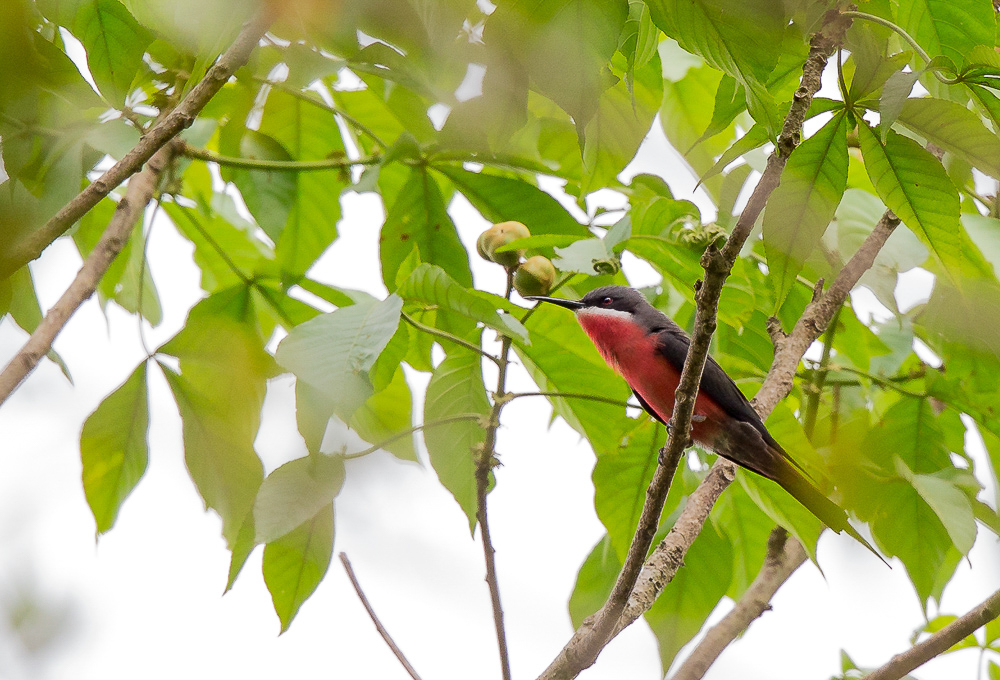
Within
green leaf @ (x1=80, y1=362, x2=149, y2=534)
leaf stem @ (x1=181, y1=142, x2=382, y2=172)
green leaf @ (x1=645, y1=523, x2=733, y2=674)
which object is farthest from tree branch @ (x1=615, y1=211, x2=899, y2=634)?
leaf stem @ (x1=181, y1=142, x2=382, y2=172)

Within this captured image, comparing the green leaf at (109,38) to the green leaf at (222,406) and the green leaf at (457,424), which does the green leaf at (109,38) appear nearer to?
the green leaf at (222,406)

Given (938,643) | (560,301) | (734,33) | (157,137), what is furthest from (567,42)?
(560,301)

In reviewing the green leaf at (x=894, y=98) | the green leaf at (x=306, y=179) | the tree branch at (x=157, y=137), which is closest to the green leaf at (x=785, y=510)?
the green leaf at (x=894, y=98)

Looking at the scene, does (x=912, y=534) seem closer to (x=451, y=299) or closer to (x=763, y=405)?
(x=763, y=405)

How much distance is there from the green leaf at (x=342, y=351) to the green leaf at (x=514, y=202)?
3.05 ft

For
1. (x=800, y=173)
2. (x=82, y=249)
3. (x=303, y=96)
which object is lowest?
(x=82, y=249)

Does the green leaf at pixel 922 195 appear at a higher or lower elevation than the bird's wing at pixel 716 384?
lower

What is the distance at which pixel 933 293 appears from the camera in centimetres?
266

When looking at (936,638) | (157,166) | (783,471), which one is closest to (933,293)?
(783,471)

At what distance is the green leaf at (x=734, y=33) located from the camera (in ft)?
4.06

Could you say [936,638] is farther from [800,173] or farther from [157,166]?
[157,166]

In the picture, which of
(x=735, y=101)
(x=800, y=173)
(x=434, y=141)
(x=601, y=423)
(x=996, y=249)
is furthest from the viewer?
(x=601, y=423)

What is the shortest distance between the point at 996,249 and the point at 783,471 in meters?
0.95

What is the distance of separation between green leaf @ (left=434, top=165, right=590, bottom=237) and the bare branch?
125cm
